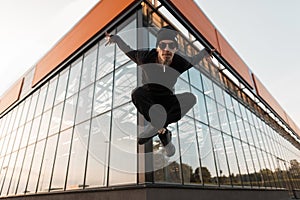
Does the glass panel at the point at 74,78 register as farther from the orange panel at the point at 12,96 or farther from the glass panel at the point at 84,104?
the orange panel at the point at 12,96

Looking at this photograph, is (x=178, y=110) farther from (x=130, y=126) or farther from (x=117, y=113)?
(x=117, y=113)

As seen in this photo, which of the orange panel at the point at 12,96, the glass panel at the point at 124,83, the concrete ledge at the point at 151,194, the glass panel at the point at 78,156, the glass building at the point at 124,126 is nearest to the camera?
the concrete ledge at the point at 151,194

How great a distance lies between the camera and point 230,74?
10.2 metres

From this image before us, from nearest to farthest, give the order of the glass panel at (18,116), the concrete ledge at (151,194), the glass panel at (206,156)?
1. the concrete ledge at (151,194)
2. the glass panel at (206,156)
3. the glass panel at (18,116)

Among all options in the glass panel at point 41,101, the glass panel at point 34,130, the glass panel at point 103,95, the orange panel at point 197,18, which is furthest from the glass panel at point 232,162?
the glass panel at point 41,101

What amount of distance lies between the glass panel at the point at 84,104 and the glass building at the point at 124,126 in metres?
0.05

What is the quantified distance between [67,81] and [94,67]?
2.18m

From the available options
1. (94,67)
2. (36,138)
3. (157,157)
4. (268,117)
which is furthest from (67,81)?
(268,117)

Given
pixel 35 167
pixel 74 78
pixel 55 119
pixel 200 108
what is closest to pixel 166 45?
pixel 200 108

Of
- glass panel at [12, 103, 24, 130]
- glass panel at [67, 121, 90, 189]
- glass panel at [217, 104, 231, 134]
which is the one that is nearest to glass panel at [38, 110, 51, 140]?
glass panel at [67, 121, 90, 189]

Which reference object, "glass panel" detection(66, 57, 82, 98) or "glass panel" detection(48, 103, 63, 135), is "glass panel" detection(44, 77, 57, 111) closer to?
"glass panel" detection(48, 103, 63, 135)

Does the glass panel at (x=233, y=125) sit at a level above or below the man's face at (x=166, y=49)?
above

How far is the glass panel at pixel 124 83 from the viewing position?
212 inches

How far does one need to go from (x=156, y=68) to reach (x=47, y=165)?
727 cm
